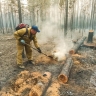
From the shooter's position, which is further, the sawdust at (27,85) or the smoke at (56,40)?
the smoke at (56,40)

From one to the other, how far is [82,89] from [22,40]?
10.4 ft

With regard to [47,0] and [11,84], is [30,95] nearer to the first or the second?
[11,84]

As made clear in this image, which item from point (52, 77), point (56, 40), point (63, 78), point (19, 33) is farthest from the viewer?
point (56, 40)

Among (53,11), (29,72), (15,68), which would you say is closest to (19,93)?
(29,72)

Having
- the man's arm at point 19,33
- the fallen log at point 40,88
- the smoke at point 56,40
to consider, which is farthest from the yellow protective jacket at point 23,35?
the fallen log at point 40,88

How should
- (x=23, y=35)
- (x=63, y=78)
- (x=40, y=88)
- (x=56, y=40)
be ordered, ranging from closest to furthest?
(x=40, y=88) < (x=63, y=78) < (x=23, y=35) < (x=56, y=40)

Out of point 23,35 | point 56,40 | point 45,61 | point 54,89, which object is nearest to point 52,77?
point 54,89

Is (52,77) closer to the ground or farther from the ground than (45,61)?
closer to the ground

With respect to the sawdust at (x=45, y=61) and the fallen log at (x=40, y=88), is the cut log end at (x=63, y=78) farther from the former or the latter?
the sawdust at (x=45, y=61)

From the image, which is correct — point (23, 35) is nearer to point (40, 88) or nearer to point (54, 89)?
point (40, 88)

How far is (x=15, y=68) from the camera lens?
6180mm

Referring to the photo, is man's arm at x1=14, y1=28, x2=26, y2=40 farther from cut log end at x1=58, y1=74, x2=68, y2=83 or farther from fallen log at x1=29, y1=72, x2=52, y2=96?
cut log end at x1=58, y1=74, x2=68, y2=83

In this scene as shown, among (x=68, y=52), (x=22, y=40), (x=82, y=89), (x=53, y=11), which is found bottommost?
(x=82, y=89)

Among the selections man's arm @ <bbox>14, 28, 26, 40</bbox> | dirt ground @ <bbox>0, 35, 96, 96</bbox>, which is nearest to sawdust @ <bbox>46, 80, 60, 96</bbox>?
dirt ground @ <bbox>0, 35, 96, 96</bbox>
